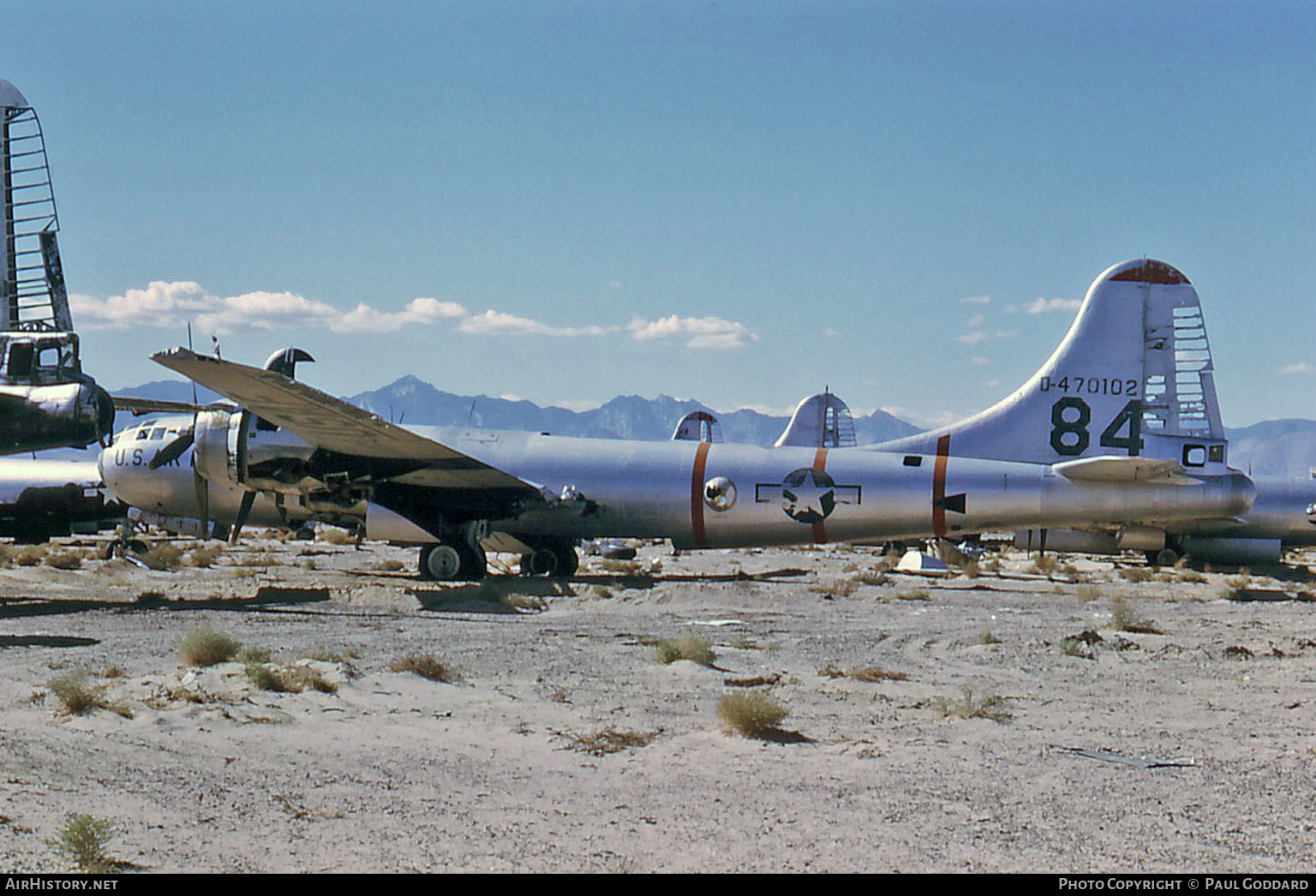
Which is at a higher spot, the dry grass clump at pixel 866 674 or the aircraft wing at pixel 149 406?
the aircraft wing at pixel 149 406

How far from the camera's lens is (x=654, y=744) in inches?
397

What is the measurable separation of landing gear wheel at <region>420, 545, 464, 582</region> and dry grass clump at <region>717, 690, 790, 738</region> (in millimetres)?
16913

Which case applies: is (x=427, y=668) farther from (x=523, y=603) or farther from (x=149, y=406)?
(x=149, y=406)

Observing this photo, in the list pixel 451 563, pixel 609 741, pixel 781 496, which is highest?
pixel 781 496

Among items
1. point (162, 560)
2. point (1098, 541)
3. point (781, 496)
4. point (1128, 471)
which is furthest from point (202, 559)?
point (1098, 541)

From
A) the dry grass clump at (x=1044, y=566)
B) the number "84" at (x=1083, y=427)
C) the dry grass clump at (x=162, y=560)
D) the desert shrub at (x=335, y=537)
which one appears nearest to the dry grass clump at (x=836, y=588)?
the number "84" at (x=1083, y=427)

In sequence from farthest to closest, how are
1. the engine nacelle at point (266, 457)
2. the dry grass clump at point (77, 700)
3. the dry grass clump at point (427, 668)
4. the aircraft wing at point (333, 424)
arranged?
the engine nacelle at point (266, 457) < the aircraft wing at point (333, 424) < the dry grass clump at point (427, 668) < the dry grass clump at point (77, 700)

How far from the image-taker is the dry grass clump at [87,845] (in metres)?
6.49

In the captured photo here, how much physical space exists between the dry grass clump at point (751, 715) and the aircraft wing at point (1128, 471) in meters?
16.6

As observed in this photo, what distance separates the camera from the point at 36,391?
2258cm

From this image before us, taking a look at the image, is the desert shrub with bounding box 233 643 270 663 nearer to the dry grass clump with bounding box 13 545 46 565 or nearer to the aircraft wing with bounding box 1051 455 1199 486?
the aircraft wing with bounding box 1051 455 1199 486

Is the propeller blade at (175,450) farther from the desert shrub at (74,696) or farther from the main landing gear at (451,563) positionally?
the desert shrub at (74,696)

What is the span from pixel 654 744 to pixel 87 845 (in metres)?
4.67

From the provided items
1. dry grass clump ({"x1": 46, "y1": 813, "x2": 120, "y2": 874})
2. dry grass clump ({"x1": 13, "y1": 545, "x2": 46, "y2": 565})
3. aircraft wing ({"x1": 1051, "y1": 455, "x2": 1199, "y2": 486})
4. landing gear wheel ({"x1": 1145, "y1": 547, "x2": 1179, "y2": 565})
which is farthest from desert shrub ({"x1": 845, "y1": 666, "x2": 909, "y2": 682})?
landing gear wheel ({"x1": 1145, "y1": 547, "x2": 1179, "y2": 565})
